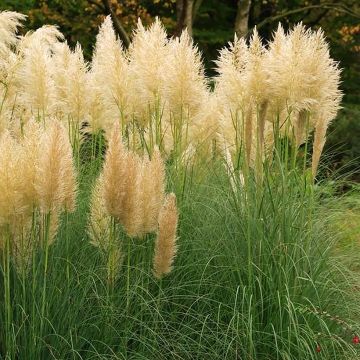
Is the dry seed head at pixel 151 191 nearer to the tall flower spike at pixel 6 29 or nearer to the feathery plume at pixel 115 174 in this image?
the feathery plume at pixel 115 174

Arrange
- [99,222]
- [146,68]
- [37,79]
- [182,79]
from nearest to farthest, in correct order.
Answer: [99,222] < [182,79] < [146,68] < [37,79]

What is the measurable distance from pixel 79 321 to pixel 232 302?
85 cm

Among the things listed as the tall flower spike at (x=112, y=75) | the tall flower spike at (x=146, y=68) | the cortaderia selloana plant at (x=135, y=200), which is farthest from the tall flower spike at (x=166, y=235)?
the tall flower spike at (x=112, y=75)

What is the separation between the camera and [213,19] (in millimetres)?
18578

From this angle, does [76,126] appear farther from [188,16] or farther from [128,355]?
[188,16]

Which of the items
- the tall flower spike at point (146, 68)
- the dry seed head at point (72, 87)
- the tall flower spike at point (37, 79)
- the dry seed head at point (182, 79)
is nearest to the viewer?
the dry seed head at point (182, 79)

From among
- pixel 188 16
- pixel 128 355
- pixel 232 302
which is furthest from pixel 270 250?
pixel 188 16

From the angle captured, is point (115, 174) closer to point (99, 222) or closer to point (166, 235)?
point (166, 235)

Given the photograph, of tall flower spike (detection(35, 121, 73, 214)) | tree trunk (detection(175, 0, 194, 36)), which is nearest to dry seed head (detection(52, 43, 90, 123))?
tall flower spike (detection(35, 121, 73, 214))

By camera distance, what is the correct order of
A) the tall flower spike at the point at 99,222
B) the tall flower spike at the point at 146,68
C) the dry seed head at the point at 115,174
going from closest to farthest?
the dry seed head at the point at 115,174
the tall flower spike at the point at 99,222
the tall flower spike at the point at 146,68

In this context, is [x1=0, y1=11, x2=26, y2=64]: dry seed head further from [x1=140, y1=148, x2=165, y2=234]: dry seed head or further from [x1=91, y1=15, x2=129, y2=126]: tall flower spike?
[x1=140, y1=148, x2=165, y2=234]: dry seed head

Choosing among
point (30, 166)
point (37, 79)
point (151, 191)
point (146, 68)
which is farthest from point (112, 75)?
point (30, 166)

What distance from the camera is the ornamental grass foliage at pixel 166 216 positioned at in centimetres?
411

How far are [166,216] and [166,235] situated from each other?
101mm
